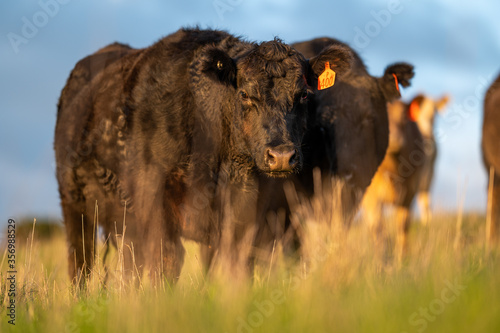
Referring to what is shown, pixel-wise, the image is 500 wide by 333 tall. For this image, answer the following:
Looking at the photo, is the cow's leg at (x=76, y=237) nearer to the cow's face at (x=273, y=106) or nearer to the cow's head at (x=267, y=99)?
the cow's head at (x=267, y=99)

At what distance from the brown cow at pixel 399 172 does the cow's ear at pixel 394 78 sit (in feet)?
14.5

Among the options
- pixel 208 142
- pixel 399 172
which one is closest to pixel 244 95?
pixel 208 142

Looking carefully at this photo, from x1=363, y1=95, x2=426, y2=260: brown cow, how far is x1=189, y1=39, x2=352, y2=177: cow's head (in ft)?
20.2

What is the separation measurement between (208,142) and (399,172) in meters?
7.33

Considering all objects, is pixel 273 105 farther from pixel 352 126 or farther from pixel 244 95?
pixel 352 126

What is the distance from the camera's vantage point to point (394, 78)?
7.13 metres

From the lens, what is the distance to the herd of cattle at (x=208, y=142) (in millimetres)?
5578

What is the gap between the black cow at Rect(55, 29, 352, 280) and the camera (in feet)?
18.2

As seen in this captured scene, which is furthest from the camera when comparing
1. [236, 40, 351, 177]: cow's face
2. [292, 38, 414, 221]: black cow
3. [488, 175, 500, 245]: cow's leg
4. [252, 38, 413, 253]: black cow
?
[488, 175, 500, 245]: cow's leg

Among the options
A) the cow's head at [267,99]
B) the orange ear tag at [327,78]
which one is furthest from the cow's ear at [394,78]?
the cow's head at [267,99]

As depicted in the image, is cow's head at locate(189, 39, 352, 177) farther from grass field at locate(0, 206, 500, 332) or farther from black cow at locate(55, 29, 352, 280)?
grass field at locate(0, 206, 500, 332)

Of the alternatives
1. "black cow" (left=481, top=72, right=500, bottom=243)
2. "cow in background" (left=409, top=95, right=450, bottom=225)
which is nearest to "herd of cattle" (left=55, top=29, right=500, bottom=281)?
"black cow" (left=481, top=72, right=500, bottom=243)

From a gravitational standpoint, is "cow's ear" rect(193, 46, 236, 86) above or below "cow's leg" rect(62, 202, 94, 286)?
above

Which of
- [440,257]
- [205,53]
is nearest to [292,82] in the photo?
[205,53]
